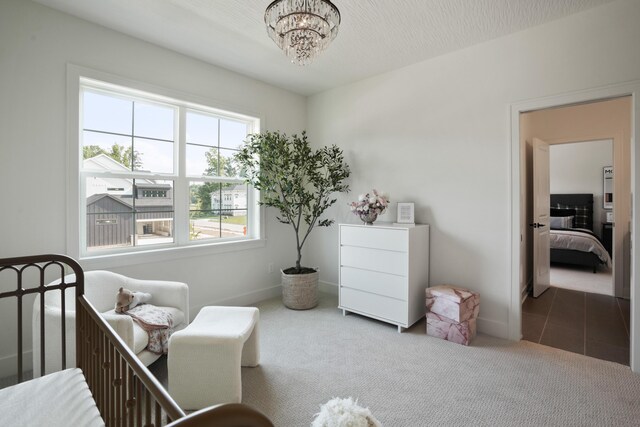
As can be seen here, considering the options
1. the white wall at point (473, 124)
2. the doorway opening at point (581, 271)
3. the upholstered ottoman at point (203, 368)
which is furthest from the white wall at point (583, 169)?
the upholstered ottoman at point (203, 368)

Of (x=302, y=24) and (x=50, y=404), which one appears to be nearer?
(x=50, y=404)

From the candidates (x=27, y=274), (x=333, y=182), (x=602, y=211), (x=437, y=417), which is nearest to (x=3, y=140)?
(x=27, y=274)

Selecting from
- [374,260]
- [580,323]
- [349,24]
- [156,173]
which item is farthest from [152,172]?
[580,323]

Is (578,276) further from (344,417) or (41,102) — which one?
(41,102)

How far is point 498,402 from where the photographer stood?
75.4 inches

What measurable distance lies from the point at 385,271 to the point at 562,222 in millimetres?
5458

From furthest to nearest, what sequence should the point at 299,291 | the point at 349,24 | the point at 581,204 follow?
1. the point at 581,204
2. the point at 299,291
3. the point at 349,24

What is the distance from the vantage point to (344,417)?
1214mm

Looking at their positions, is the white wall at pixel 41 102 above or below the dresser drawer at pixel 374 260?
above

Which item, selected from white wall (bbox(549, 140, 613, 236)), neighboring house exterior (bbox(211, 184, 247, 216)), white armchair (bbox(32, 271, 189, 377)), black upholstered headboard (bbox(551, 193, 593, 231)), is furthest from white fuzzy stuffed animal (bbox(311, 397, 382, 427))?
black upholstered headboard (bbox(551, 193, 593, 231))

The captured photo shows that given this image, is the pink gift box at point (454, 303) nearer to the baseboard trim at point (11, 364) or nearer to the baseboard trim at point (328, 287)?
the baseboard trim at point (328, 287)

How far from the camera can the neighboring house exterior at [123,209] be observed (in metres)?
2.68

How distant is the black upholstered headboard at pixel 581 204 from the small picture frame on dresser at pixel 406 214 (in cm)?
543

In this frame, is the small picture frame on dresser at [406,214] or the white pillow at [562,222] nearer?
the small picture frame on dresser at [406,214]
